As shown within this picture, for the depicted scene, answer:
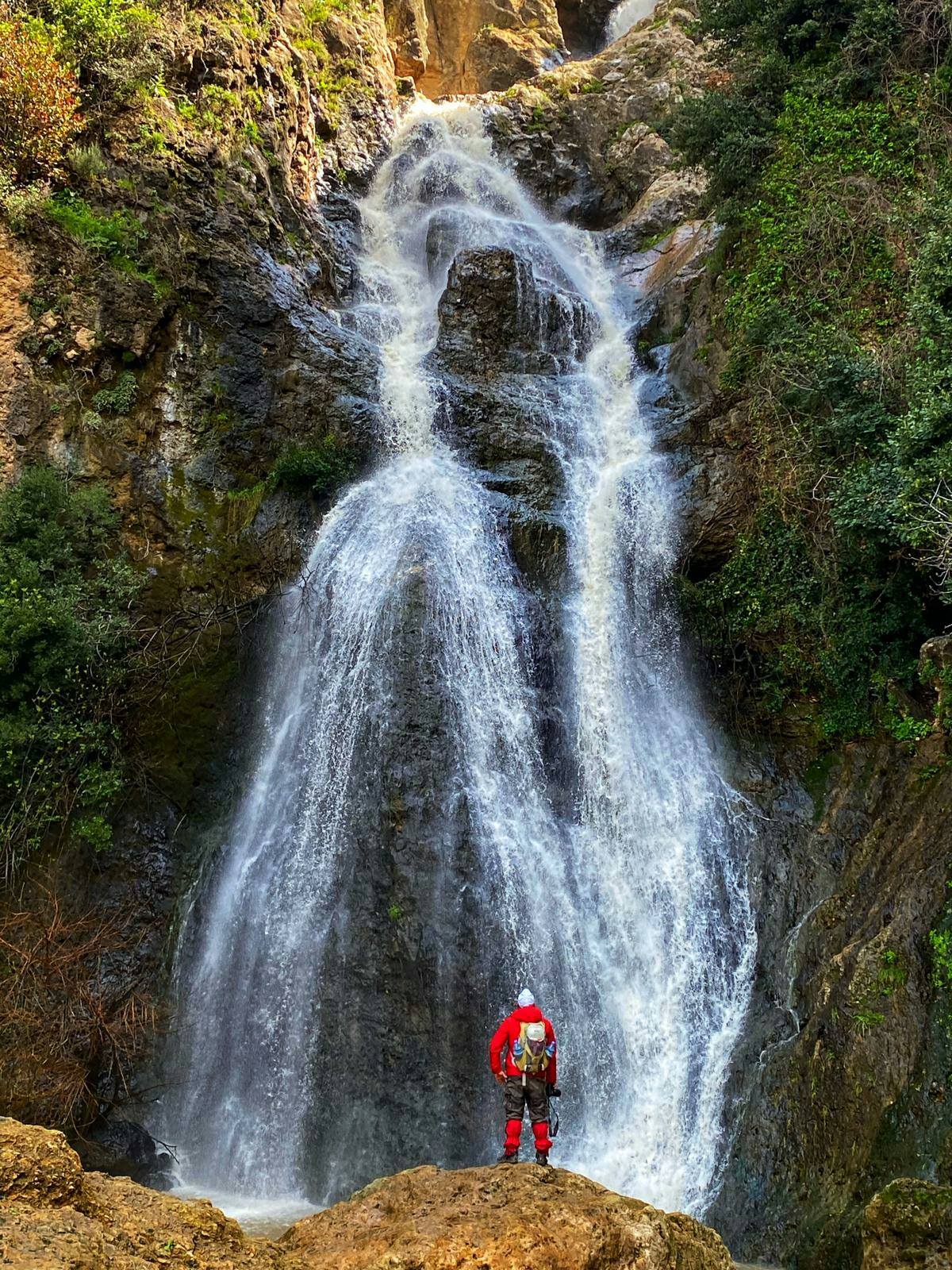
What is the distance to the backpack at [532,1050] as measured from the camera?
21.1 feet

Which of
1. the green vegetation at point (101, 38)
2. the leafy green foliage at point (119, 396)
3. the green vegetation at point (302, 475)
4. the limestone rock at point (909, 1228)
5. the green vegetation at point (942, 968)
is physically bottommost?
the limestone rock at point (909, 1228)

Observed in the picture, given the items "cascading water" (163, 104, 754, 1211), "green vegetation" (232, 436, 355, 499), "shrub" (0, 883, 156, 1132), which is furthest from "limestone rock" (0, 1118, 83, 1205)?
"green vegetation" (232, 436, 355, 499)

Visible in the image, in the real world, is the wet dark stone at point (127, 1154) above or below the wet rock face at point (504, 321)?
below

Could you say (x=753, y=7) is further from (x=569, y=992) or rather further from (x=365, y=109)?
(x=569, y=992)

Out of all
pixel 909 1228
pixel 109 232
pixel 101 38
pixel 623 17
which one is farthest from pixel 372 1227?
pixel 623 17

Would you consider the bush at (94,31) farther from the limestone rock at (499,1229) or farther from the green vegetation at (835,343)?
the limestone rock at (499,1229)

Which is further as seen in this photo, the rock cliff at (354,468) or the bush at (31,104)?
the bush at (31,104)

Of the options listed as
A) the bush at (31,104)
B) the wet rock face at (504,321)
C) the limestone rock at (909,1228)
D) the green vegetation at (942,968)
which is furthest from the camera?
the wet rock face at (504,321)

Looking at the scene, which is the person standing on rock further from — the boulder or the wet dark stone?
the boulder

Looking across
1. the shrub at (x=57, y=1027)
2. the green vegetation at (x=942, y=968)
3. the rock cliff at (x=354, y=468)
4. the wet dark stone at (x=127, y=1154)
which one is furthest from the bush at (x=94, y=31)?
the green vegetation at (x=942, y=968)

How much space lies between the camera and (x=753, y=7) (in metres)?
14.9

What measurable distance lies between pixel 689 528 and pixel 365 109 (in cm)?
1903

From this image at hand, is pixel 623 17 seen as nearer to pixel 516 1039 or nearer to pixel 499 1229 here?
pixel 516 1039

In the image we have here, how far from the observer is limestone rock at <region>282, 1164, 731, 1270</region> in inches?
171
